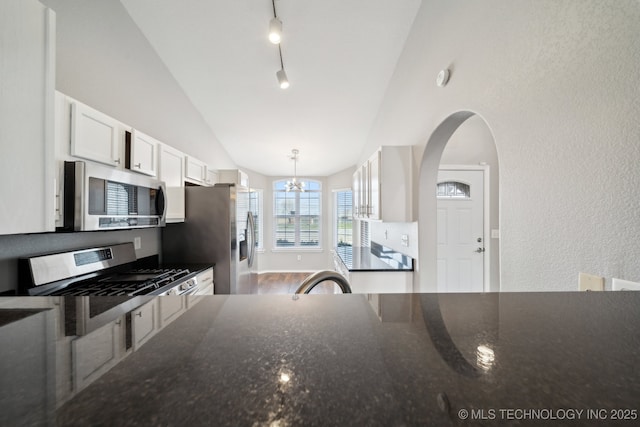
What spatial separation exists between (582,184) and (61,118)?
98.7 inches

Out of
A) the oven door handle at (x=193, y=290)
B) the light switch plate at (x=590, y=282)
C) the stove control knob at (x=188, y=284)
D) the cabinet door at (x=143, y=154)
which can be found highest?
the cabinet door at (x=143, y=154)

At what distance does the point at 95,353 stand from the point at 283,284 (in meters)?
5.48

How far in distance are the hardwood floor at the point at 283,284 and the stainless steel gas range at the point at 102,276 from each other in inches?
108

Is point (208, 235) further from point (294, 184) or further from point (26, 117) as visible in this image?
point (294, 184)

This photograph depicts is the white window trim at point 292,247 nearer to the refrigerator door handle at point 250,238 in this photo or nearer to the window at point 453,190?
the refrigerator door handle at point 250,238

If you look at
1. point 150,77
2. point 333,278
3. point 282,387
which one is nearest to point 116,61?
point 150,77

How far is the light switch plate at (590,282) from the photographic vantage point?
3.00 ft

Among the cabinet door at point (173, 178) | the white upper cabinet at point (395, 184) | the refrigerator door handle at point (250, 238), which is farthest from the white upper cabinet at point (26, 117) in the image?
the refrigerator door handle at point (250, 238)

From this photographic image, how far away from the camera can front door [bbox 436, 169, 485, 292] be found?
330 centimetres

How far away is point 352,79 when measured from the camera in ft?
10.5

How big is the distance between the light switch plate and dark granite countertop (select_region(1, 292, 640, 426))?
19.5 inches

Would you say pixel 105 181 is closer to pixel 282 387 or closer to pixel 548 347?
pixel 282 387

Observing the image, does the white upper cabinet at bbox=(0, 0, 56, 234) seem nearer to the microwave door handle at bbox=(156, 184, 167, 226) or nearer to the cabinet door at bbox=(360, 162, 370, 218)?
the microwave door handle at bbox=(156, 184, 167, 226)

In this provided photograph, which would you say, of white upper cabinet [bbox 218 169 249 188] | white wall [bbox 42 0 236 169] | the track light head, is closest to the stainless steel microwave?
white wall [bbox 42 0 236 169]
